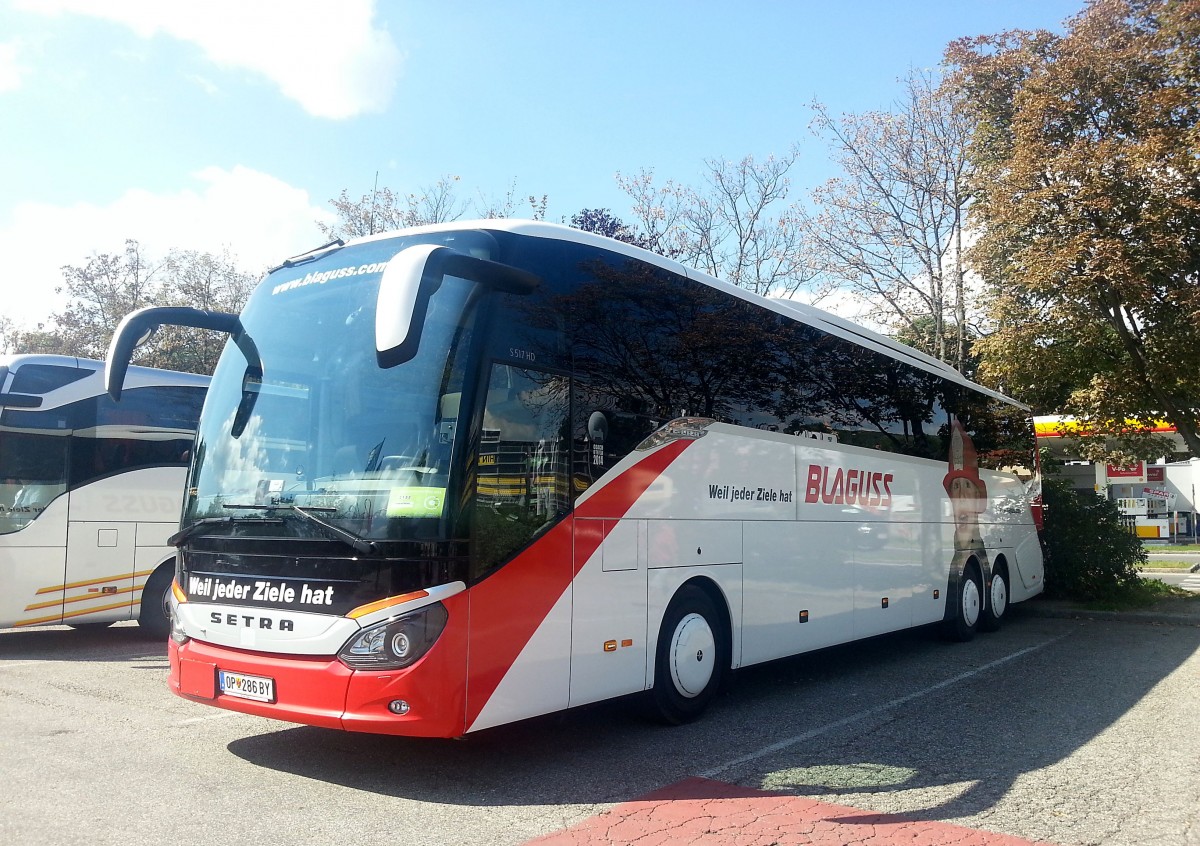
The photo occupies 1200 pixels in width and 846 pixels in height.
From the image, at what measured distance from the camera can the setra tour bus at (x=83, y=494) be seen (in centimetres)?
Result: 1088

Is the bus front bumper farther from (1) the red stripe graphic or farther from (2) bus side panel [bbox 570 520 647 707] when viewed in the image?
(2) bus side panel [bbox 570 520 647 707]

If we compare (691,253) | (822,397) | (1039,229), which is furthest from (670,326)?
(691,253)

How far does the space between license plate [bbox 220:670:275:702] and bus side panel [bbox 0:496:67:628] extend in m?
6.52

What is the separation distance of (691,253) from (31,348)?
28.5m

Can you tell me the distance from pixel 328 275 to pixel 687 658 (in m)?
3.87

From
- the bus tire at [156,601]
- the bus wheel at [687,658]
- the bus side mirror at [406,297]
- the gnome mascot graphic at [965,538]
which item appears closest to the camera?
the bus side mirror at [406,297]

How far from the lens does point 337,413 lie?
5707 millimetres

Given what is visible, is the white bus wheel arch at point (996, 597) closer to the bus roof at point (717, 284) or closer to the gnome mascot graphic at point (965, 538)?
the gnome mascot graphic at point (965, 538)

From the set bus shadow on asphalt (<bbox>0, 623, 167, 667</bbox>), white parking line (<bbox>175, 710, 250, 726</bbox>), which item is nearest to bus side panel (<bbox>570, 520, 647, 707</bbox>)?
white parking line (<bbox>175, 710, 250, 726</bbox>)

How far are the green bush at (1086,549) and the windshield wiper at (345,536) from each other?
1380 centimetres

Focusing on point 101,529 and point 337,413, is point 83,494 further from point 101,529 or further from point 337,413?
point 337,413

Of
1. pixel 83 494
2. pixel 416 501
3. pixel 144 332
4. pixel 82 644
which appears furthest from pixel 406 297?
pixel 82 644

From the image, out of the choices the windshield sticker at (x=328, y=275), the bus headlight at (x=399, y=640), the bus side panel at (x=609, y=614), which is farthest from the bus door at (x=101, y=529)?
the bus side panel at (x=609, y=614)

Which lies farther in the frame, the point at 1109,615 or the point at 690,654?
the point at 1109,615
